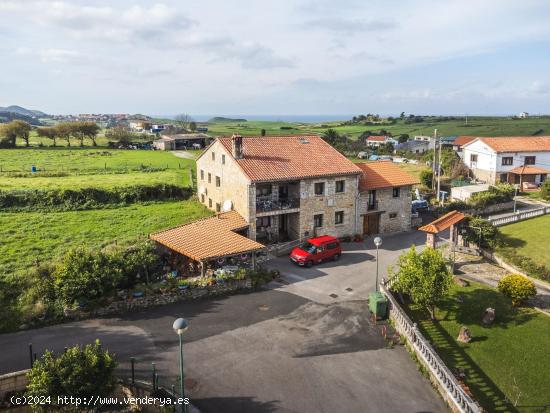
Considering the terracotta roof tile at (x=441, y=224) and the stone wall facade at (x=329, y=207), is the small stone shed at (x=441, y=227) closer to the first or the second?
the terracotta roof tile at (x=441, y=224)

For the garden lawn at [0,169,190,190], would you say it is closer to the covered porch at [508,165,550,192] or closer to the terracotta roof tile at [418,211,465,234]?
the terracotta roof tile at [418,211,465,234]

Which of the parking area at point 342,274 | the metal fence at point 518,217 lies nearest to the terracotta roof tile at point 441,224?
the parking area at point 342,274

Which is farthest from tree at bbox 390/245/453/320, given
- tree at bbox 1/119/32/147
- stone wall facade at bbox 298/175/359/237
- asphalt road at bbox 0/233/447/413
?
tree at bbox 1/119/32/147

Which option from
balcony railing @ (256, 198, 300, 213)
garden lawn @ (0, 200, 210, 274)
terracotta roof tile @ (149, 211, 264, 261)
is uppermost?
balcony railing @ (256, 198, 300, 213)

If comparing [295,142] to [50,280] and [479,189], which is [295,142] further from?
[479,189]

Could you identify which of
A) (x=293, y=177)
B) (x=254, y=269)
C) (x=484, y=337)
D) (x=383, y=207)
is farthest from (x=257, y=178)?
(x=484, y=337)

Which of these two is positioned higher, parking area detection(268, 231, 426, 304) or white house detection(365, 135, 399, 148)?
white house detection(365, 135, 399, 148)

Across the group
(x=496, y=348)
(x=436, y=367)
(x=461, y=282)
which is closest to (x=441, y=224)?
(x=461, y=282)
